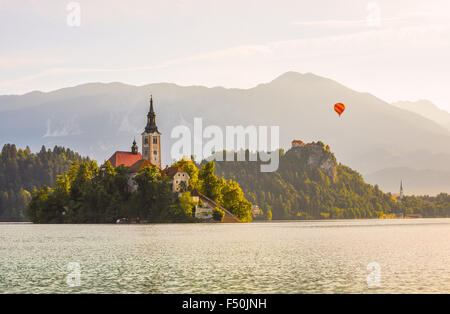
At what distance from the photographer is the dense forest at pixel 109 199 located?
168 meters

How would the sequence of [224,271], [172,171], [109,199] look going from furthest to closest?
[172,171]
[109,199]
[224,271]

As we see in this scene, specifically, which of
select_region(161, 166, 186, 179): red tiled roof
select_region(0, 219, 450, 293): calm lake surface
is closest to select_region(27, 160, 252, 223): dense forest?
select_region(161, 166, 186, 179): red tiled roof

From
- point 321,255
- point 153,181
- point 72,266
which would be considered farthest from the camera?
point 153,181

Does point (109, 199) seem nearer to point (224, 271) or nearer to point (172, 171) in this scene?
point (172, 171)

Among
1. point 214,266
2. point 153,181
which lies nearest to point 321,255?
point 214,266

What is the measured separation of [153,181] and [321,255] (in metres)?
116

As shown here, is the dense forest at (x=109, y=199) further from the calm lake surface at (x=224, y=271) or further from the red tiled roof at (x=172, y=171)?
the calm lake surface at (x=224, y=271)

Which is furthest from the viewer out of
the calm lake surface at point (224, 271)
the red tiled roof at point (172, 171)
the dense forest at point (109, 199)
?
the red tiled roof at point (172, 171)

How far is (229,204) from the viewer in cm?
18388

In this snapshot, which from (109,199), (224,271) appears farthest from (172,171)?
(224,271)

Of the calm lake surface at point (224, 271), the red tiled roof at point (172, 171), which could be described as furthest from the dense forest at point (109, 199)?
the calm lake surface at point (224, 271)

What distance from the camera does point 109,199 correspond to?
171750 millimetres

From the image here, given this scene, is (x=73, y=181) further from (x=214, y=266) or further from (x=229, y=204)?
(x=214, y=266)
